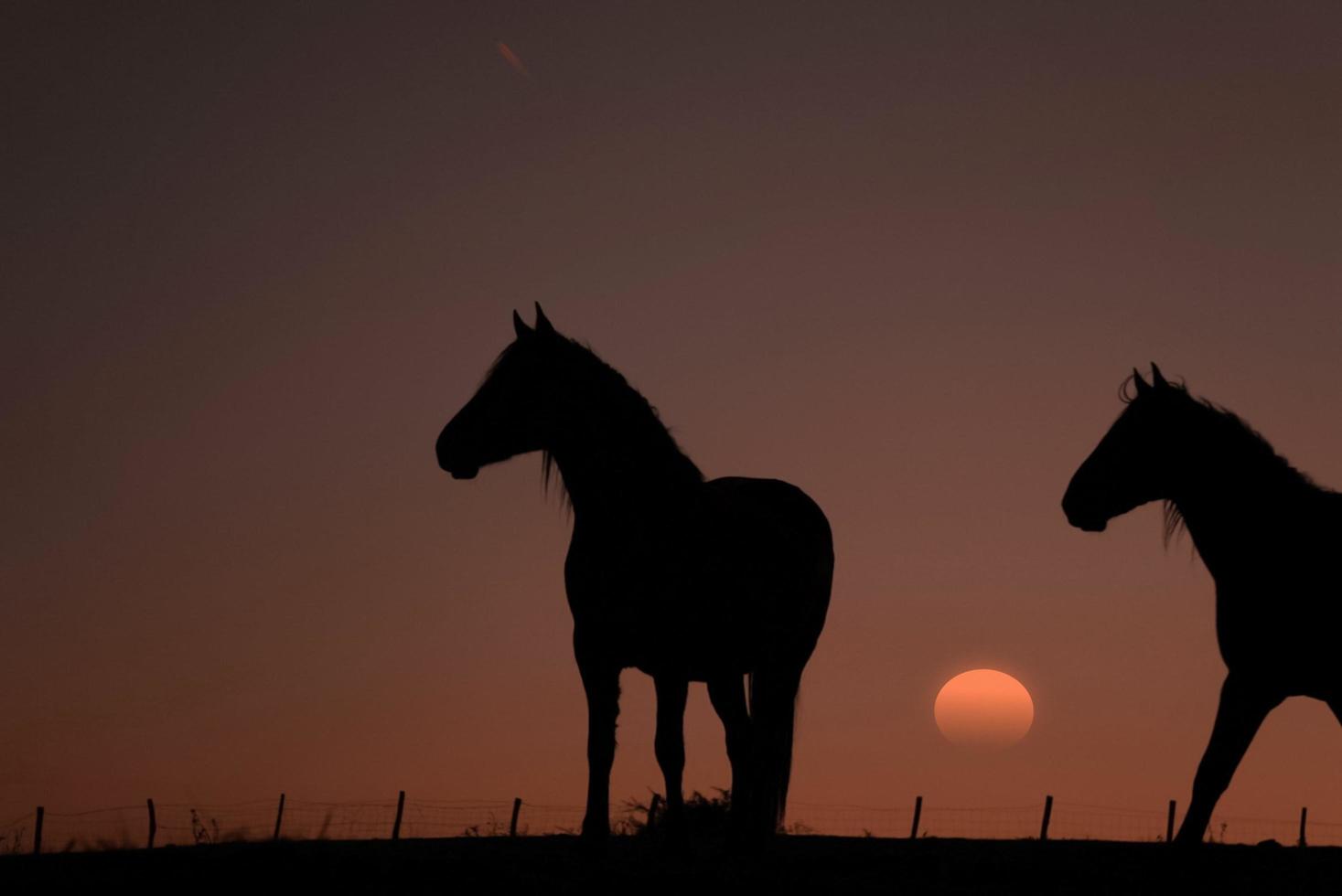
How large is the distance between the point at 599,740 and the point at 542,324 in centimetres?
289

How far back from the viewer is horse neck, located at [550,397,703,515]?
10227 millimetres

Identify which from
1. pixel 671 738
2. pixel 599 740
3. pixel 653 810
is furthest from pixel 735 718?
pixel 653 810

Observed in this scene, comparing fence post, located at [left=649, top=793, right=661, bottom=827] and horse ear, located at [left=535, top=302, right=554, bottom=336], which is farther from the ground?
horse ear, located at [left=535, top=302, right=554, bottom=336]

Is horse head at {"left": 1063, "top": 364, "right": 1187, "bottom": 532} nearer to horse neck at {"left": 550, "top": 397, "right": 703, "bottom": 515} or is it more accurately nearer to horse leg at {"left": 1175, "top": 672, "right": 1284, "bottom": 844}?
horse leg at {"left": 1175, "top": 672, "right": 1284, "bottom": 844}

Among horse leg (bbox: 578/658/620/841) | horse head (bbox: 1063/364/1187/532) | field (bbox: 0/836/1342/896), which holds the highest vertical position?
horse head (bbox: 1063/364/1187/532)

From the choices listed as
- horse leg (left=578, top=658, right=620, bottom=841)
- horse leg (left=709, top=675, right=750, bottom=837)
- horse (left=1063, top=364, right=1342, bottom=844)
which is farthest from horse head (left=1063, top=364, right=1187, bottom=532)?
horse leg (left=578, top=658, right=620, bottom=841)

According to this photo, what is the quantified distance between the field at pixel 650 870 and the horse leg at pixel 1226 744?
24 cm

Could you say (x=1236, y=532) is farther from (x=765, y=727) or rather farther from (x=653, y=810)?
(x=653, y=810)

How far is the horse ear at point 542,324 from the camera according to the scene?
34.2 feet

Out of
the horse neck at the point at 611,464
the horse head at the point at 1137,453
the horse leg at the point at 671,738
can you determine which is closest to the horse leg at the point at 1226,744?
the horse head at the point at 1137,453

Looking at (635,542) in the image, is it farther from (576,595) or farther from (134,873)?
(134,873)

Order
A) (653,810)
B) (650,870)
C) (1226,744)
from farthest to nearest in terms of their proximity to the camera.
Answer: (653,810) < (1226,744) < (650,870)

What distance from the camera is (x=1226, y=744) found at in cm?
966

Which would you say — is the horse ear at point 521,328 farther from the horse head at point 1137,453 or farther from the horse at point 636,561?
the horse head at point 1137,453
